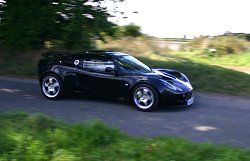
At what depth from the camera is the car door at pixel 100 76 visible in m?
10.1

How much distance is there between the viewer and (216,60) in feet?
68.3

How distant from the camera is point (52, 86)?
1083 cm

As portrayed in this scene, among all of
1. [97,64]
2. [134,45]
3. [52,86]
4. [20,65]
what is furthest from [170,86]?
[134,45]

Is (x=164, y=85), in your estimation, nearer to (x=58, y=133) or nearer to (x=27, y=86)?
(x=58, y=133)

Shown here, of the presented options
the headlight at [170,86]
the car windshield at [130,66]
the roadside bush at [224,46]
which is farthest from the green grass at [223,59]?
the headlight at [170,86]

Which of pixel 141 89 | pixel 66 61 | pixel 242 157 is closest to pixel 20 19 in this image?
pixel 66 61

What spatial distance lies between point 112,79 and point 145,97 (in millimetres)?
906

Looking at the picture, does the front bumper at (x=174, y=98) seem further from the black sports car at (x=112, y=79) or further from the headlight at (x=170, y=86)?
the headlight at (x=170, y=86)

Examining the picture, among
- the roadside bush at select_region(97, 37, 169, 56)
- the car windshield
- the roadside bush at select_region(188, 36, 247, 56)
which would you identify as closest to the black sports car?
the car windshield

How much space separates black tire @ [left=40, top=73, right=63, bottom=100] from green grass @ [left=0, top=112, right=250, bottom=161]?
424cm

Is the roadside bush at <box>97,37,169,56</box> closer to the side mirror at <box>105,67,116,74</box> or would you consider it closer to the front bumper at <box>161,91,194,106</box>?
the side mirror at <box>105,67,116,74</box>

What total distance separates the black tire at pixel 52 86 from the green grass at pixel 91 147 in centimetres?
424

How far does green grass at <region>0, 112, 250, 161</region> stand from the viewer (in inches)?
213

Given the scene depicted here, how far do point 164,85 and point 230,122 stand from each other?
5.47 feet
